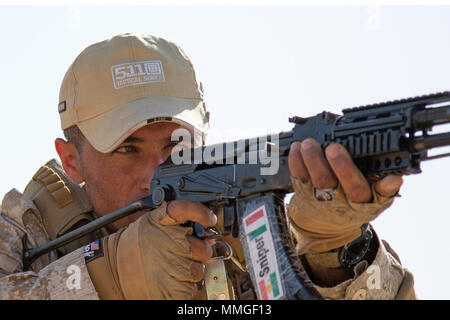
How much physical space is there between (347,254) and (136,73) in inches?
80.7

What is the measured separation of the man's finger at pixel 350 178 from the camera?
4480 millimetres

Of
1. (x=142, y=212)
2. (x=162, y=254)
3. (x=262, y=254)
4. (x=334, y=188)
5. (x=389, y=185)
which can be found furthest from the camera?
(x=142, y=212)

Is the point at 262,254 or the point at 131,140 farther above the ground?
the point at 131,140

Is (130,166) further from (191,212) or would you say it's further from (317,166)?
(317,166)

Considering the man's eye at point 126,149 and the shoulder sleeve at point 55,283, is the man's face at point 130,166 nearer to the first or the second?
the man's eye at point 126,149

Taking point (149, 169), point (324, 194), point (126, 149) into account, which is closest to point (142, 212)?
point (149, 169)

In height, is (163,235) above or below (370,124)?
below

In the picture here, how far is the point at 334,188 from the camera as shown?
455 cm

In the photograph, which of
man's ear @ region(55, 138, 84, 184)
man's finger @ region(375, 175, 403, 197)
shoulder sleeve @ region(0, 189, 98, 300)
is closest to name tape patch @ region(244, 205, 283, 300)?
man's finger @ region(375, 175, 403, 197)

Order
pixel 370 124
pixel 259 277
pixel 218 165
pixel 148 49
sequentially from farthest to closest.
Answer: pixel 148 49
pixel 218 165
pixel 259 277
pixel 370 124

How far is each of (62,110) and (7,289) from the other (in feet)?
5.09
